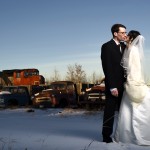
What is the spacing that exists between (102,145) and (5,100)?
21933 mm

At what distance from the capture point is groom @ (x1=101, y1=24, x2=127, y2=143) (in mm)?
6305

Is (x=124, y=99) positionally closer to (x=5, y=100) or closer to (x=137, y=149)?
(x=137, y=149)

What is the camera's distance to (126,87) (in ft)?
20.6

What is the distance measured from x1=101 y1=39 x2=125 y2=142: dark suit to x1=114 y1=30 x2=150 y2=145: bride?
0.36ft

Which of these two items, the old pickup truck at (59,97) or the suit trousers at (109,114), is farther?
the old pickup truck at (59,97)

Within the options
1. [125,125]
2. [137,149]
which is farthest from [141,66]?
[137,149]

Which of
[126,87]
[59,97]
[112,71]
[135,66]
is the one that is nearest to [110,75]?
[112,71]

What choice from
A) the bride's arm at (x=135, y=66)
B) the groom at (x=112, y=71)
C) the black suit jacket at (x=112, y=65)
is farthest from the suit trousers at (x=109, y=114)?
the bride's arm at (x=135, y=66)

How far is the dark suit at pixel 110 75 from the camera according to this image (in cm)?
630

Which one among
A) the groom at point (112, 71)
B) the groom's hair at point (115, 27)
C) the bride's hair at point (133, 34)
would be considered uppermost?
the groom's hair at point (115, 27)

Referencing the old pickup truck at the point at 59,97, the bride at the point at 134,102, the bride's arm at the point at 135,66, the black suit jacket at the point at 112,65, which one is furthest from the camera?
the old pickup truck at the point at 59,97

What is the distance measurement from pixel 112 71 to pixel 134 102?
589 millimetres

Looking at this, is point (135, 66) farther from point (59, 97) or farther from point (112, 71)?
point (59, 97)

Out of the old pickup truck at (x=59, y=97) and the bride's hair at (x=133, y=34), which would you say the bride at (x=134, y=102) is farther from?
the old pickup truck at (x=59, y=97)
